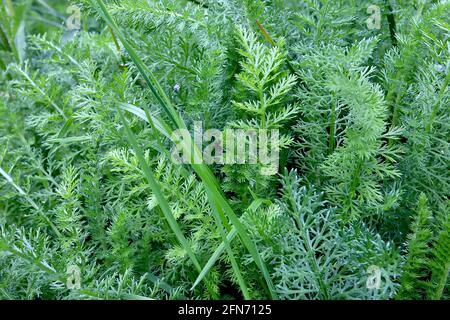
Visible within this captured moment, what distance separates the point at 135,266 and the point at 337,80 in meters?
0.65

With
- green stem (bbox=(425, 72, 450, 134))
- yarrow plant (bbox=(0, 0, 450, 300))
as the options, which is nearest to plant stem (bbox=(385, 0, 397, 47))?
yarrow plant (bbox=(0, 0, 450, 300))

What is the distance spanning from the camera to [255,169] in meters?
1.29

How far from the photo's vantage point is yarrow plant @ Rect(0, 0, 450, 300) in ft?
3.80

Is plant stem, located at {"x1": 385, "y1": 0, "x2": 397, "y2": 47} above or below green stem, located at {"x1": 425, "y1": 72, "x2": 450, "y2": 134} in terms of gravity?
above

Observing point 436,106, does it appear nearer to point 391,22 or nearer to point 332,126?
point 332,126

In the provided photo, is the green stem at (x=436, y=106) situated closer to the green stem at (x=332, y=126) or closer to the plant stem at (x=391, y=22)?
the green stem at (x=332, y=126)

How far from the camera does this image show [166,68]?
1509 mm

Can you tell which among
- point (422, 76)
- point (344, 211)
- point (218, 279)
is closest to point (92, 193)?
point (218, 279)

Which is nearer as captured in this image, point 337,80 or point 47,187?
point 337,80

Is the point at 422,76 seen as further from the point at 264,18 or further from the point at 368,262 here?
the point at 368,262

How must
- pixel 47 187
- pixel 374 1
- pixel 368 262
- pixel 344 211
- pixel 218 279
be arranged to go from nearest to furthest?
1. pixel 368 262
2. pixel 344 211
3. pixel 218 279
4. pixel 374 1
5. pixel 47 187

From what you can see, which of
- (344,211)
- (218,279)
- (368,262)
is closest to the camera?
(368,262)

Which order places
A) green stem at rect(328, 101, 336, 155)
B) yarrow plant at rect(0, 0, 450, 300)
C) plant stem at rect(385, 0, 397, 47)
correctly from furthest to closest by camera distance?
plant stem at rect(385, 0, 397, 47) → green stem at rect(328, 101, 336, 155) → yarrow plant at rect(0, 0, 450, 300)

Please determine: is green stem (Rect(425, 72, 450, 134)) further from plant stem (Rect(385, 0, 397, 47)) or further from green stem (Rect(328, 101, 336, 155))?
plant stem (Rect(385, 0, 397, 47))
